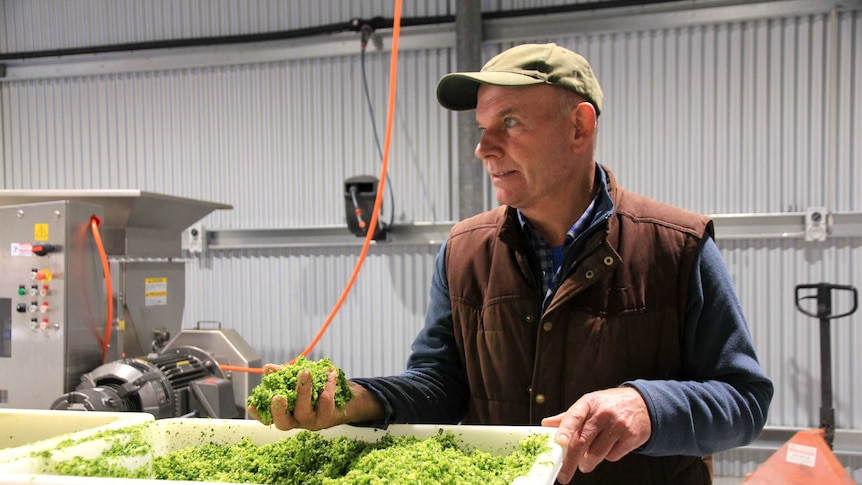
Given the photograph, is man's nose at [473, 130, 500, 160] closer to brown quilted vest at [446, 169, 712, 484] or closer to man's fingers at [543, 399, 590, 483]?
brown quilted vest at [446, 169, 712, 484]

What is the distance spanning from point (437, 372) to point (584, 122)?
0.68 m

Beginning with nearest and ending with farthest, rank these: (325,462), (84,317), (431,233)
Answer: (325,462), (84,317), (431,233)

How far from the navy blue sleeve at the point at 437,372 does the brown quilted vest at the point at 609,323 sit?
170 millimetres

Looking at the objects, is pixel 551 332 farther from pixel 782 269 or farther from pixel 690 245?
pixel 782 269

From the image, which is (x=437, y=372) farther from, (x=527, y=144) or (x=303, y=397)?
(x=527, y=144)

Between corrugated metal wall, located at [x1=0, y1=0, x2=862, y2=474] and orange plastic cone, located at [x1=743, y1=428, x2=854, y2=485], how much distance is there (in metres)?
0.45

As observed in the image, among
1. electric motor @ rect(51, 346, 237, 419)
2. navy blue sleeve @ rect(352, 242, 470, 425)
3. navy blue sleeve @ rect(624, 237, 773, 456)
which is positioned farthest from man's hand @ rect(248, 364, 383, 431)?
electric motor @ rect(51, 346, 237, 419)

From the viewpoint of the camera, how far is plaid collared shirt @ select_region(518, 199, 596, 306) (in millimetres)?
1303

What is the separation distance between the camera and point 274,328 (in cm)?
388

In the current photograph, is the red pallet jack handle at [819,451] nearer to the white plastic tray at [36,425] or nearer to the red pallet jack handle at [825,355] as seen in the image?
the red pallet jack handle at [825,355]

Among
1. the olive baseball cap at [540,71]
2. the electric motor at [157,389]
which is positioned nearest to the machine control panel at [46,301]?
the electric motor at [157,389]

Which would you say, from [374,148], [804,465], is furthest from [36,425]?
[804,465]

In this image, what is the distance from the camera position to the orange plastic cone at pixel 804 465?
107 inches

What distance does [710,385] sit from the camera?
1155 mm
